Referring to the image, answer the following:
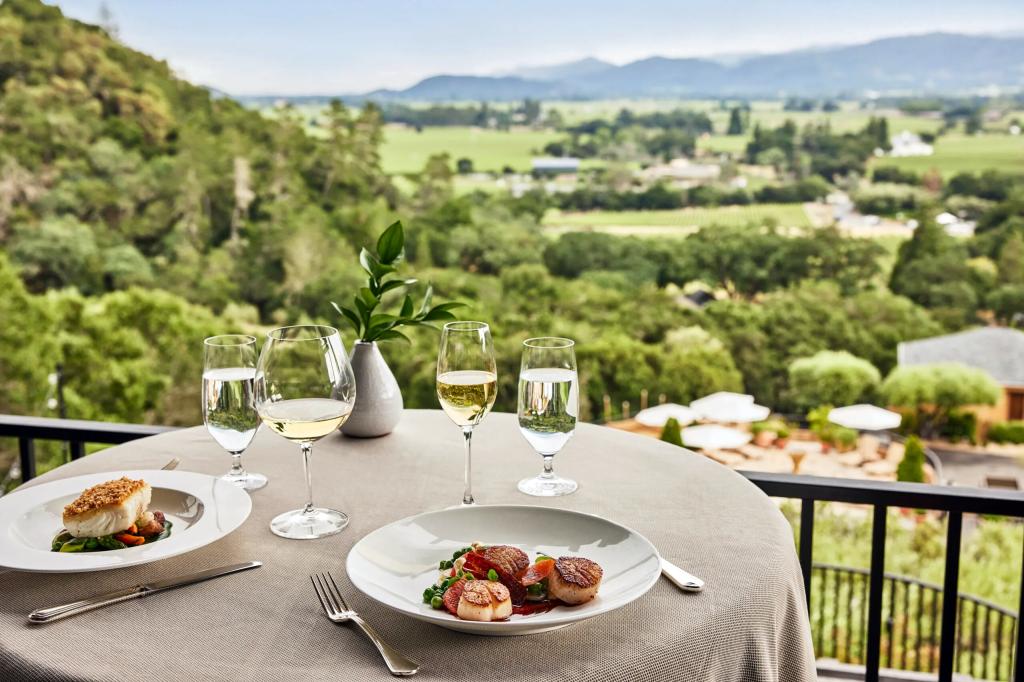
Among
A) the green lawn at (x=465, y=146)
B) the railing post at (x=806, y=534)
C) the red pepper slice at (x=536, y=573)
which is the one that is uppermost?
the green lawn at (x=465, y=146)

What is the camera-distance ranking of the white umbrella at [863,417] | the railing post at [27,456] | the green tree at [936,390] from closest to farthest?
the railing post at [27,456] < the white umbrella at [863,417] < the green tree at [936,390]

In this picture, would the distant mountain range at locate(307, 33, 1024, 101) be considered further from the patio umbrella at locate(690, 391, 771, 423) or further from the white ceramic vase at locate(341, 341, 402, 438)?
the white ceramic vase at locate(341, 341, 402, 438)

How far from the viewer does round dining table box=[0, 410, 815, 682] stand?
28.2 inches

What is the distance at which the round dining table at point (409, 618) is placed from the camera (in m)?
0.72

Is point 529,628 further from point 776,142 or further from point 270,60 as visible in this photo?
point 270,60

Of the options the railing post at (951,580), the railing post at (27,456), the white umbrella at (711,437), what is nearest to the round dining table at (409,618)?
the railing post at (951,580)

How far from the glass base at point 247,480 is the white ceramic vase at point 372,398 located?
0.59 feet

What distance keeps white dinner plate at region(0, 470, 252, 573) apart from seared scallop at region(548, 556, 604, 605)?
1.08 ft

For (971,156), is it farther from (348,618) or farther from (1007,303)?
(348,618)

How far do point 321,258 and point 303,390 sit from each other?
2062 centimetres

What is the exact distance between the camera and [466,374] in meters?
1.04

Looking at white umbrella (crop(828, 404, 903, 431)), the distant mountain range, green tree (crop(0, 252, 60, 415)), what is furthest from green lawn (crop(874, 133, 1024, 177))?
green tree (crop(0, 252, 60, 415))

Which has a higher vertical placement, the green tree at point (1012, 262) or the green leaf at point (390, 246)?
the green leaf at point (390, 246)

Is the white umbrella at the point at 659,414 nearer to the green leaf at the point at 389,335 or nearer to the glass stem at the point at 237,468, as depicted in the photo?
the green leaf at the point at 389,335
